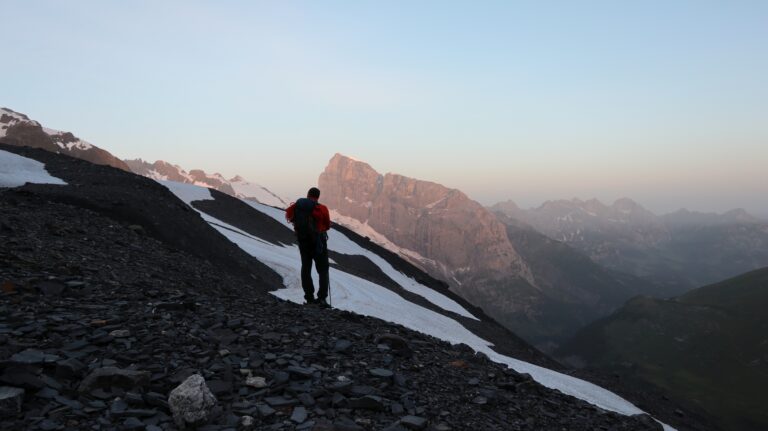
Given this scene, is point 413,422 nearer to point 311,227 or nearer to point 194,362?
point 194,362

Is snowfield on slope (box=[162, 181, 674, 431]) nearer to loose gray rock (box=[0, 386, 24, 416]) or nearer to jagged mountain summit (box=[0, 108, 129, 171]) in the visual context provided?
loose gray rock (box=[0, 386, 24, 416])

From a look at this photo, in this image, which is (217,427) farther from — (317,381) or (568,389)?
(568,389)

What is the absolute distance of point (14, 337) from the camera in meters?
8.01

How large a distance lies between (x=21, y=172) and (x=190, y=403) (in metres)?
37.0

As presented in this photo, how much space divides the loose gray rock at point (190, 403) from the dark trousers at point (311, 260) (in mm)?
10220

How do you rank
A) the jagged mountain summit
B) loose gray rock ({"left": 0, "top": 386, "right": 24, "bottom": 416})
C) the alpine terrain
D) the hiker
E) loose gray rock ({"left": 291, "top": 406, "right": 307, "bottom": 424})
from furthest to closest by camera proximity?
the jagged mountain summit
the hiker
loose gray rock ({"left": 291, "top": 406, "right": 307, "bottom": 424})
the alpine terrain
loose gray rock ({"left": 0, "top": 386, "right": 24, "bottom": 416})

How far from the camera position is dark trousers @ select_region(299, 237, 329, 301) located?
1745 cm

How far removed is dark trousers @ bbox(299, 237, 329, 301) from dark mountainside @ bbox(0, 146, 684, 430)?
3.16 m

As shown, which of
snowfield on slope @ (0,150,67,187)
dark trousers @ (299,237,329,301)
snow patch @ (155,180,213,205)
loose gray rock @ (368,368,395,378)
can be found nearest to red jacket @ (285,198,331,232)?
dark trousers @ (299,237,329,301)

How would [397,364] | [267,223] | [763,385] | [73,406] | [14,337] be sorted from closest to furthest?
[73,406]
[14,337]
[397,364]
[267,223]
[763,385]

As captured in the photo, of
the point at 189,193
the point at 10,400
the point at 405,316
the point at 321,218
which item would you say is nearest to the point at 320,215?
the point at 321,218

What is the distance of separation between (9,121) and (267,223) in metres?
175

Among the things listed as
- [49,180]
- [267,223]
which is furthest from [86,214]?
[267,223]

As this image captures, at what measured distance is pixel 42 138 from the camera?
183m
